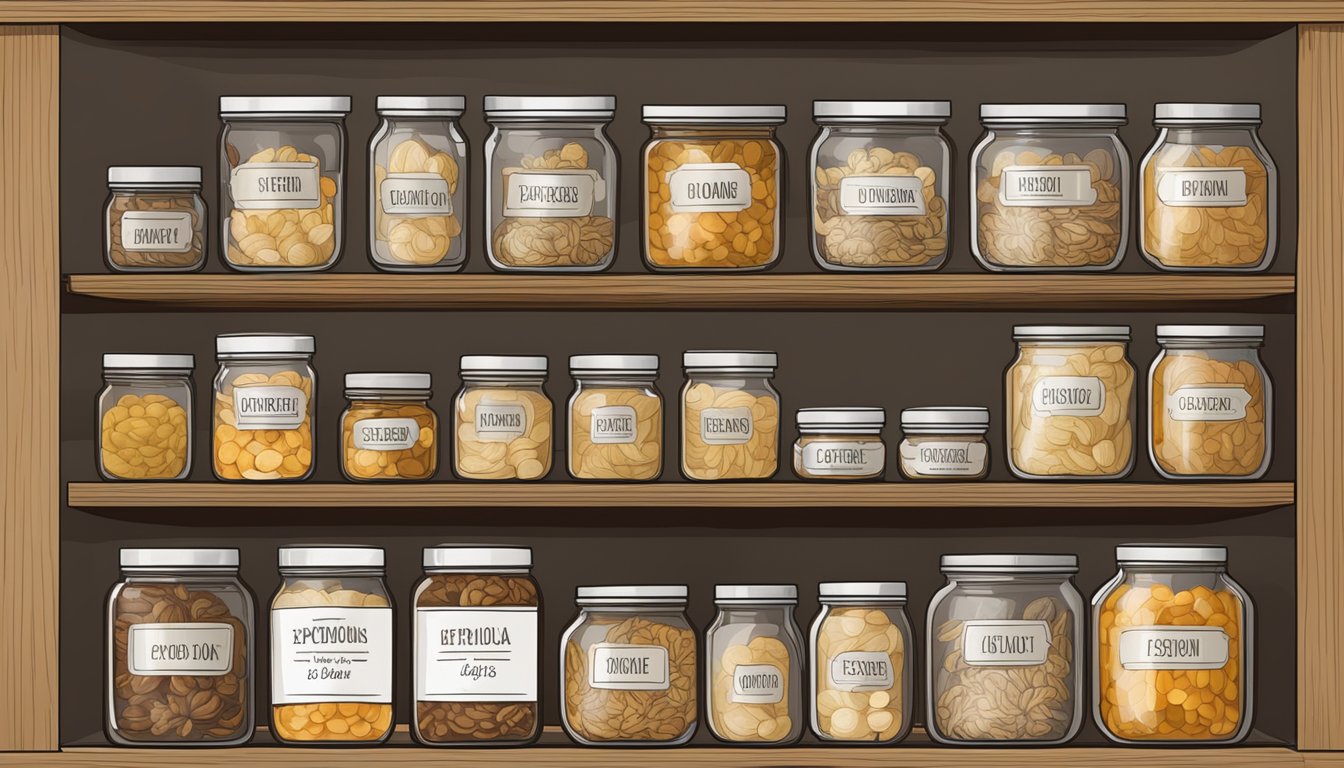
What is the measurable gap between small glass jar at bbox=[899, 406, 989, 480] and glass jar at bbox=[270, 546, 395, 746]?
0.58 metres

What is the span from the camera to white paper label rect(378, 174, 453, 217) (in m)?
1.42

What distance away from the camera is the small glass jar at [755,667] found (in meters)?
1.40

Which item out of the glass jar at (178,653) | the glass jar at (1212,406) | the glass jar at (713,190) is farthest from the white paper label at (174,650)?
the glass jar at (1212,406)

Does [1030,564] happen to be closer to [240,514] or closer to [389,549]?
[389,549]

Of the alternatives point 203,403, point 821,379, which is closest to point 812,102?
point 821,379

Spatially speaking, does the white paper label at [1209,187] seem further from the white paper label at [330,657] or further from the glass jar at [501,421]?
the white paper label at [330,657]

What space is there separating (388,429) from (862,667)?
55 cm

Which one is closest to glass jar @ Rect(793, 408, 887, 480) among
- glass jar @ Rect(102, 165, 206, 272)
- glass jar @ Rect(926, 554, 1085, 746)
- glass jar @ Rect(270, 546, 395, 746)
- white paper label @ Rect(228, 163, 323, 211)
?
glass jar @ Rect(926, 554, 1085, 746)

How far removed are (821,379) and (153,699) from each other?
81 cm

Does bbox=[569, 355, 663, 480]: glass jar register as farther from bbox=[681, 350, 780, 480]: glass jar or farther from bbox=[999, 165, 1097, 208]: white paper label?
bbox=[999, 165, 1097, 208]: white paper label

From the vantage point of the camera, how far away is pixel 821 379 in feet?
5.29

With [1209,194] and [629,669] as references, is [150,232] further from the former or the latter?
[1209,194]

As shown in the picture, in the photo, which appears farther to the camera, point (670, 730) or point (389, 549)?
point (389, 549)

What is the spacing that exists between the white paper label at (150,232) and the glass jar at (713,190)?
1.65 feet
